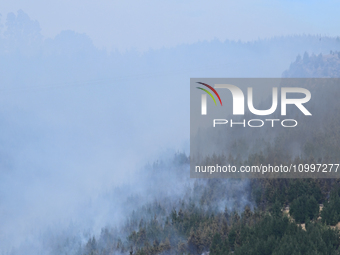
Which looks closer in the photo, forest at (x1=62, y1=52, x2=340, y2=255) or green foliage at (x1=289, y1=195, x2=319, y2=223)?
forest at (x1=62, y1=52, x2=340, y2=255)

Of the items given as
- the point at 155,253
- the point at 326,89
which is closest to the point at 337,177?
the point at 155,253

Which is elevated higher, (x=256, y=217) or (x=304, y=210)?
(x=304, y=210)

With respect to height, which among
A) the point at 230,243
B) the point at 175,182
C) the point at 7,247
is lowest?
the point at 7,247

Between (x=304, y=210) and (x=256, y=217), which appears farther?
(x=256, y=217)

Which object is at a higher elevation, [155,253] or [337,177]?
[337,177]

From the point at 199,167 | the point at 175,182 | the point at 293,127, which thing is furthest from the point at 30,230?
the point at 293,127

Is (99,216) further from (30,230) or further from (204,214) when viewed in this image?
(204,214)

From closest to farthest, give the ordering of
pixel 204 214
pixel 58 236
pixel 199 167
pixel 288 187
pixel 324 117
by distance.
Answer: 1. pixel 288 187
2. pixel 204 214
3. pixel 199 167
4. pixel 324 117
5. pixel 58 236

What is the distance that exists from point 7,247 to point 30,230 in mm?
15263

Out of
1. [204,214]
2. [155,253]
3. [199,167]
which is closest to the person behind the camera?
[155,253]

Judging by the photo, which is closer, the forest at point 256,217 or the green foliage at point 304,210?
the forest at point 256,217

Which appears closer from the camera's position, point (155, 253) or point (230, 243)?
point (230, 243)

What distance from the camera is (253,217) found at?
7525 centimetres

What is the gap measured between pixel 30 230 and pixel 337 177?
5803 inches
